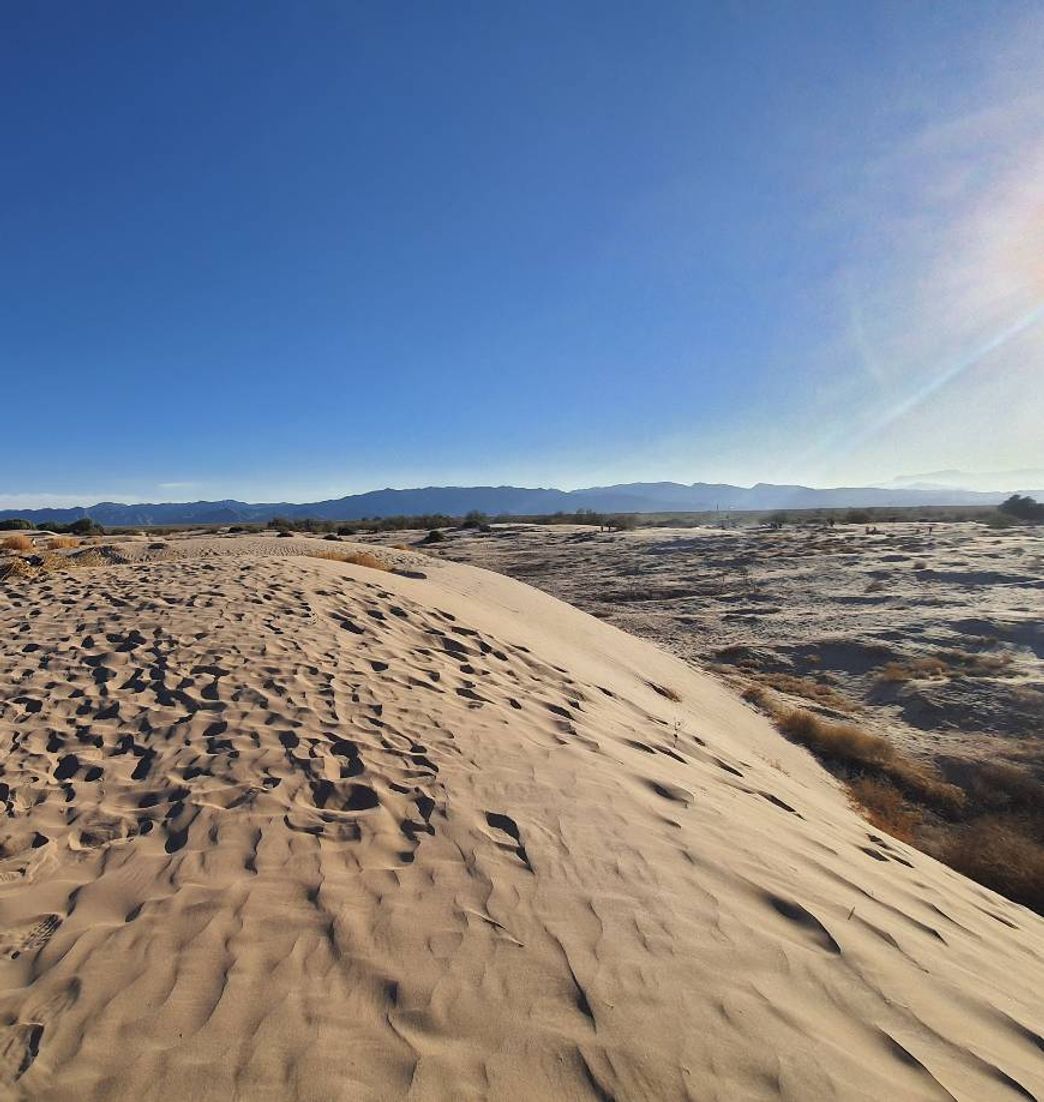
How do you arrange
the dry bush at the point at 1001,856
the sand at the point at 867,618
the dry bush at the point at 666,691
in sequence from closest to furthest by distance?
the dry bush at the point at 1001,856 < the dry bush at the point at 666,691 < the sand at the point at 867,618

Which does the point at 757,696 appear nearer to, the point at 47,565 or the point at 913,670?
the point at 913,670

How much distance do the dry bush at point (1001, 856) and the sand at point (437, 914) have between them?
44.9 inches

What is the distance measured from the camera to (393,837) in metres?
3.33

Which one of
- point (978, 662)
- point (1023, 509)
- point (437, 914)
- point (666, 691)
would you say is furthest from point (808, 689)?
point (1023, 509)

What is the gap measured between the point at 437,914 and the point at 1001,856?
253 inches

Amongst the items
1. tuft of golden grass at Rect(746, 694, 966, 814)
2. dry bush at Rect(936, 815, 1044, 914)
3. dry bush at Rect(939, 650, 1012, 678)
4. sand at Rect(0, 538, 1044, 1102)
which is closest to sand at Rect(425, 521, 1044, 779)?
dry bush at Rect(939, 650, 1012, 678)

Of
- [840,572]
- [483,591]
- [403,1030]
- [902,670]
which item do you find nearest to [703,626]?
[902,670]

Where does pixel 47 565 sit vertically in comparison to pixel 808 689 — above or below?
above

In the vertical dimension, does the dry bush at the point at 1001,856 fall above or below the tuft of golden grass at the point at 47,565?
below

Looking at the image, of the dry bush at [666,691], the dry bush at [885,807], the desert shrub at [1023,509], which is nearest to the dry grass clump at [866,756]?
the dry bush at [885,807]

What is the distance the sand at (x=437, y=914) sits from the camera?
2.04 m

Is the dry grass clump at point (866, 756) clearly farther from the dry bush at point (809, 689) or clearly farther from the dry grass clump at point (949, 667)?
the dry grass clump at point (949, 667)

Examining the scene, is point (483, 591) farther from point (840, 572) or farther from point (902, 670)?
point (840, 572)

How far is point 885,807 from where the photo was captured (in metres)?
7.44
